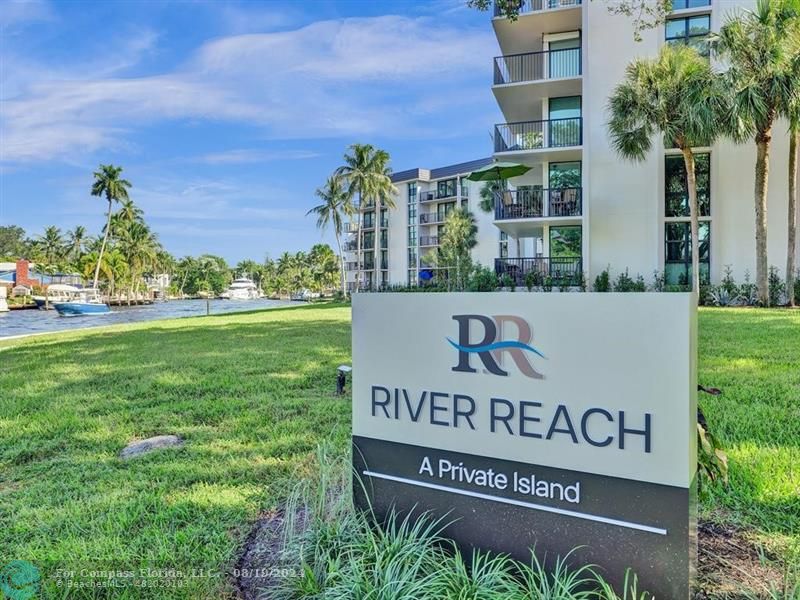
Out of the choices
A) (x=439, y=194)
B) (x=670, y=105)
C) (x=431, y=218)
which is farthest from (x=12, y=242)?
(x=670, y=105)

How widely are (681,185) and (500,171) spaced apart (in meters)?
6.98

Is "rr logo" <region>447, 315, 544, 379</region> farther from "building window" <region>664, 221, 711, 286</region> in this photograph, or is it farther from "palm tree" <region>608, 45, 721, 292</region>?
"building window" <region>664, 221, 711, 286</region>

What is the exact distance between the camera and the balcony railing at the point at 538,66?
57.4ft

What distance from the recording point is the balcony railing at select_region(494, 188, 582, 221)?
17.1 meters

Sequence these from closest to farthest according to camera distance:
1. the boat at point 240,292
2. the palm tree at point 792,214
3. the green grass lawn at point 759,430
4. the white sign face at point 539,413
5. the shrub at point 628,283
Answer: the white sign face at point 539,413, the green grass lawn at point 759,430, the palm tree at point 792,214, the shrub at point 628,283, the boat at point 240,292

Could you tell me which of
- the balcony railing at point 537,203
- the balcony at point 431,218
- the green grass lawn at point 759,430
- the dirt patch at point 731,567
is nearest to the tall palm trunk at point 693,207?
the balcony railing at point 537,203

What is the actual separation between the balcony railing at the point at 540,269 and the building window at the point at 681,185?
392 cm

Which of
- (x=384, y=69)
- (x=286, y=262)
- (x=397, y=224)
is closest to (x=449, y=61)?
(x=384, y=69)

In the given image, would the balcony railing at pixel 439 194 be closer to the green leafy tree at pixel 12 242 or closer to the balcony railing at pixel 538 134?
the balcony railing at pixel 538 134

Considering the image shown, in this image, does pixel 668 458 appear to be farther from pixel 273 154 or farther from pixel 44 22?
pixel 273 154

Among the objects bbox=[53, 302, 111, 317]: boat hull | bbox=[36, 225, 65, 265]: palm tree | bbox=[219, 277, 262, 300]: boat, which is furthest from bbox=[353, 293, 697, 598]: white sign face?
bbox=[219, 277, 262, 300]: boat

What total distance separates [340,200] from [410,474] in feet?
144

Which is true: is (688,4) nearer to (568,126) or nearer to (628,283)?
(568,126)

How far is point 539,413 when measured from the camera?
1.96 metres
